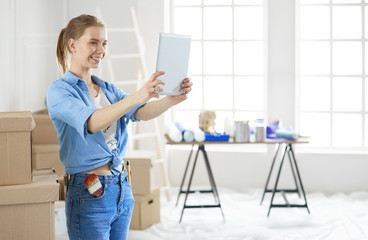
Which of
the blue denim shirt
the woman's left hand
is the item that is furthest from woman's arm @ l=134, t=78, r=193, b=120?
the blue denim shirt

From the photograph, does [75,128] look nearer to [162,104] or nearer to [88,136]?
[88,136]

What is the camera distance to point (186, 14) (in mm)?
6703

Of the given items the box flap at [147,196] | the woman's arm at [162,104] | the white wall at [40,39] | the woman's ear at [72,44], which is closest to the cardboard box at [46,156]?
the white wall at [40,39]

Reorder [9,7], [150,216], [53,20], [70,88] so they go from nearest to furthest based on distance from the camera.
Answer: [70,88] < [9,7] < [150,216] < [53,20]

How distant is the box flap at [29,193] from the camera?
8.07 feet

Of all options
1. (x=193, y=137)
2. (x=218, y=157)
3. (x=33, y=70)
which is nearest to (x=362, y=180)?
(x=218, y=157)

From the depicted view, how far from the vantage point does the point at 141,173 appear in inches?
195

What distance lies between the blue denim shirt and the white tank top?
0.04 metres

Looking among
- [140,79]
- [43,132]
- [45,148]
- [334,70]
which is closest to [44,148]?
[45,148]

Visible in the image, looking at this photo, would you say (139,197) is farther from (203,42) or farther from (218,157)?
(203,42)

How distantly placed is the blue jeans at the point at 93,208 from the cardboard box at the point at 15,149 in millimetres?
395

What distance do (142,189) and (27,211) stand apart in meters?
2.51

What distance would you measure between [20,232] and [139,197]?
97.9 inches

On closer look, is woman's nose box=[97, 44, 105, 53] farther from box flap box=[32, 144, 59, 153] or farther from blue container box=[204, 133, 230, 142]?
blue container box=[204, 133, 230, 142]
